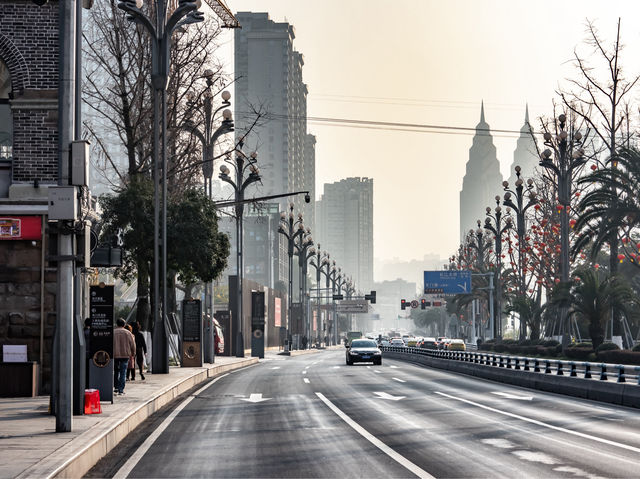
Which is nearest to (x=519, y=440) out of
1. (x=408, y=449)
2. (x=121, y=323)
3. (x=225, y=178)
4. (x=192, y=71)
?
(x=408, y=449)

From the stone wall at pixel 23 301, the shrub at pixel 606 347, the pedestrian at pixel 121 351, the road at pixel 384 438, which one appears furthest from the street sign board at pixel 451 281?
the stone wall at pixel 23 301

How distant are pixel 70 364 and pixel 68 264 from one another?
150cm

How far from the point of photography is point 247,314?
108375mm

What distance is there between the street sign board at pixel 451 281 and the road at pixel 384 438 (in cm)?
6850

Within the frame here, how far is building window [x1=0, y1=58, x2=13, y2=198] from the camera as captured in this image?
23375 millimetres

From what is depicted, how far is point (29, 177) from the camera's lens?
22734 mm

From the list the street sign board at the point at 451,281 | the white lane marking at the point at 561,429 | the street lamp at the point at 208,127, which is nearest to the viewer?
the white lane marking at the point at 561,429

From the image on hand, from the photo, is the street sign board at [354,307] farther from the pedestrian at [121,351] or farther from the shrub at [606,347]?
the pedestrian at [121,351]

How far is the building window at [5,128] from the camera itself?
2338 cm

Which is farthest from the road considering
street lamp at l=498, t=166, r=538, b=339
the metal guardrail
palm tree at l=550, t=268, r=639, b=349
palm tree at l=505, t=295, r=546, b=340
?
palm tree at l=505, t=295, r=546, b=340

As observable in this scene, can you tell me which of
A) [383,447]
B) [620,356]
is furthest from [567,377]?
[383,447]

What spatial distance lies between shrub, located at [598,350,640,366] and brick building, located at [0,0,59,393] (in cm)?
2447

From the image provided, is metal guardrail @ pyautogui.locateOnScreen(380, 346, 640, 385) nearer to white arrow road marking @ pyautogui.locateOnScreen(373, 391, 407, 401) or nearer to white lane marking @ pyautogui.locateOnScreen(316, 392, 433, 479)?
white arrow road marking @ pyautogui.locateOnScreen(373, 391, 407, 401)

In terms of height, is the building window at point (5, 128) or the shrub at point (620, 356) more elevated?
the building window at point (5, 128)
